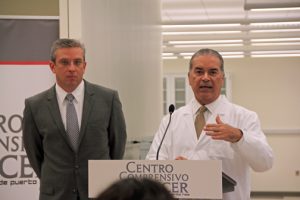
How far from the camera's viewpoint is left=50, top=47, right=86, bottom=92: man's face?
2.64 meters

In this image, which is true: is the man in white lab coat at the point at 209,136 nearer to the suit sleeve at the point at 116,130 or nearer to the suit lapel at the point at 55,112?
the suit sleeve at the point at 116,130

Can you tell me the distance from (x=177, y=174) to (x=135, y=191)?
1.28m

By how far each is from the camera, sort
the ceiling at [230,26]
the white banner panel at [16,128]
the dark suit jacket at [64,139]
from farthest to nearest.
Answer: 1. the ceiling at [230,26]
2. the white banner panel at [16,128]
3. the dark suit jacket at [64,139]

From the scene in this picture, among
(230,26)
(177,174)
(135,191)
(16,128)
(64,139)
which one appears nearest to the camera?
(135,191)

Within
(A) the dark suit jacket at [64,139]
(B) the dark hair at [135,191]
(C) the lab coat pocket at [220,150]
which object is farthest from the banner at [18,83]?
(B) the dark hair at [135,191]

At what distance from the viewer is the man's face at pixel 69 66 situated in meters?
2.64

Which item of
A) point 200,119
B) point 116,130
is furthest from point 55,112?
point 200,119

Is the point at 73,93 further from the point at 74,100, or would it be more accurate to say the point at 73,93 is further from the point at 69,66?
the point at 69,66

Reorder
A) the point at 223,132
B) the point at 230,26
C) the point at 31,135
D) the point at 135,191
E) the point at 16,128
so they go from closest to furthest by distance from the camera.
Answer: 1. the point at 135,191
2. the point at 223,132
3. the point at 31,135
4. the point at 16,128
5. the point at 230,26

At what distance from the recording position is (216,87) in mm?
2725

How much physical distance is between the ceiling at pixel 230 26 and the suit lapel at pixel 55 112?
347cm

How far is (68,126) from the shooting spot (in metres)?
2.63

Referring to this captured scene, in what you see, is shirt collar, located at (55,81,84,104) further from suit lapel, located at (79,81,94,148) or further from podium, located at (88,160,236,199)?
podium, located at (88,160,236,199)

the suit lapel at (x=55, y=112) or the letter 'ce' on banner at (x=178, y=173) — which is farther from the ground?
the suit lapel at (x=55, y=112)
